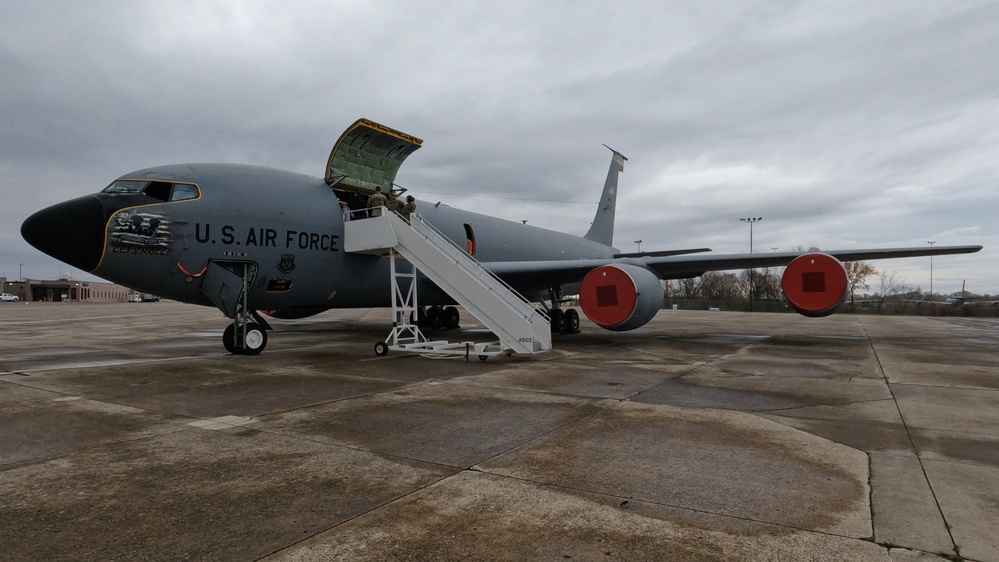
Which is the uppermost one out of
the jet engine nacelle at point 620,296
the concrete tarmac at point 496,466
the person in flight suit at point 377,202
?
the person in flight suit at point 377,202

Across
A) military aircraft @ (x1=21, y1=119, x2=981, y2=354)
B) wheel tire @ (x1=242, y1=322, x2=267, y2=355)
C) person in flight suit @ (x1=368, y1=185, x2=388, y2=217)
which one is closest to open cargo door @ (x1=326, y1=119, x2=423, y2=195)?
military aircraft @ (x1=21, y1=119, x2=981, y2=354)

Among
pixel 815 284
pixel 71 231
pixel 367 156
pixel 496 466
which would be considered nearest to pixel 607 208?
pixel 815 284

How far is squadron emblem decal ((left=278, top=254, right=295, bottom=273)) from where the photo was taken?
10.7m

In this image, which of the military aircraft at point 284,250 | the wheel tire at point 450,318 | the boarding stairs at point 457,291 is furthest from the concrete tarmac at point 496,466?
the wheel tire at point 450,318

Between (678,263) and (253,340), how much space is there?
34.0 feet

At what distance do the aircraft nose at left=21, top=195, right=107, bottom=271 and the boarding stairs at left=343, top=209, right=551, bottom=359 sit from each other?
458 cm

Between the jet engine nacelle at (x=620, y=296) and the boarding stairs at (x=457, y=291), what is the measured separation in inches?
67.7

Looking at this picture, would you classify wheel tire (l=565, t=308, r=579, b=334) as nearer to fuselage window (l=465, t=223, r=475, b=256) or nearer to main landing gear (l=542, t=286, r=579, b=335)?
main landing gear (l=542, t=286, r=579, b=335)

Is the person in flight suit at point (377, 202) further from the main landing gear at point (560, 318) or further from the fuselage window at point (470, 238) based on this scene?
the main landing gear at point (560, 318)

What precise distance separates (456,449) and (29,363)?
956 centimetres

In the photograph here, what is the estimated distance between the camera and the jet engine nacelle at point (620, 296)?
38.4ft

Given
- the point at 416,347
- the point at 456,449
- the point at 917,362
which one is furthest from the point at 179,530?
the point at 917,362

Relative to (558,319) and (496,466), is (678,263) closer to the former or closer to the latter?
(558,319)

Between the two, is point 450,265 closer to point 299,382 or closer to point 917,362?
point 299,382
